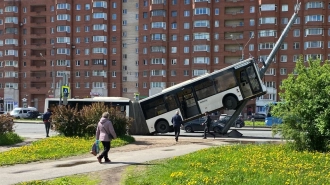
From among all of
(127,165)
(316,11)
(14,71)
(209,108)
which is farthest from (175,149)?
(14,71)

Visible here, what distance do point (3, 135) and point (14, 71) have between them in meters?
65.7

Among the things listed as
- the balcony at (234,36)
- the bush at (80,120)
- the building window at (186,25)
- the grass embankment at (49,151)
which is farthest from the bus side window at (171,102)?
the building window at (186,25)

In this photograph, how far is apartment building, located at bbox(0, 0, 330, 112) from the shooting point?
68250 millimetres

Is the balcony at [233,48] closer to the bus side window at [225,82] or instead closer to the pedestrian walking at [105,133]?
the bus side window at [225,82]

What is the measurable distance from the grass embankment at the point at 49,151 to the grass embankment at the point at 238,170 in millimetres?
4307

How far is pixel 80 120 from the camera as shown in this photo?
20.5m

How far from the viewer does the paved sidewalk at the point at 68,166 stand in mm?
10398

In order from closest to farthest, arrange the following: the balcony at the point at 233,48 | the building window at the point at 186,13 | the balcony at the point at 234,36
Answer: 1. the balcony at the point at 233,48
2. the balcony at the point at 234,36
3. the building window at the point at 186,13

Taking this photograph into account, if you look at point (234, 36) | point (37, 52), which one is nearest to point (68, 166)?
point (234, 36)

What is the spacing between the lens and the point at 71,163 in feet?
41.4

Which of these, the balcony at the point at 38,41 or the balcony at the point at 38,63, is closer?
the balcony at the point at 38,63

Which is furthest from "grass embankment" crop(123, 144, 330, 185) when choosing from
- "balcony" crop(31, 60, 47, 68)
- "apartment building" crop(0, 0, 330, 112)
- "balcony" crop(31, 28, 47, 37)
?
"balcony" crop(31, 28, 47, 37)

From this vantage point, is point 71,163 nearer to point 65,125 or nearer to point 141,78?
point 65,125

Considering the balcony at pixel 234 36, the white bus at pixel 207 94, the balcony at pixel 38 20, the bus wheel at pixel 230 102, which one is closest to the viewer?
the white bus at pixel 207 94
